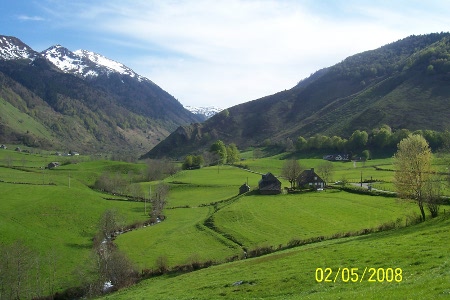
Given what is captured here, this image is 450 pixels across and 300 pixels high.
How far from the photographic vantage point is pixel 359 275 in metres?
25.9

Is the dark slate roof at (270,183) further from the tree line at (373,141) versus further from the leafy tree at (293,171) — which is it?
the tree line at (373,141)

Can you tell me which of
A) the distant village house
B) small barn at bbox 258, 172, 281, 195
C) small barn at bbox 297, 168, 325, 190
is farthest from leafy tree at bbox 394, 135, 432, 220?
the distant village house

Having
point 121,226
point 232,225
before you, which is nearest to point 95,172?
point 121,226

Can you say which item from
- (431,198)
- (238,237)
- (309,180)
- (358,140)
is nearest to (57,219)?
(238,237)

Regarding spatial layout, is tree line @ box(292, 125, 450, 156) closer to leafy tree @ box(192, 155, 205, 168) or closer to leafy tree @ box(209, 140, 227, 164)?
leafy tree @ box(209, 140, 227, 164)

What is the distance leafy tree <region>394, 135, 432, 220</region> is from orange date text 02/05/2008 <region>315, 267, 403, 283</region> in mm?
25982

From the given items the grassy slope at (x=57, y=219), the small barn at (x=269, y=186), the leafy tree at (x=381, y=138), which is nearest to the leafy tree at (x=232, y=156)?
the leafy tree at (x=381, y=138)

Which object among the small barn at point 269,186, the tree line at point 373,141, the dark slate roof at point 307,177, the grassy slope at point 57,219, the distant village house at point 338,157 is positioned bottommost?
the grassy slope at point 57,219

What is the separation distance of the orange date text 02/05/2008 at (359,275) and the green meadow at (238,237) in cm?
65

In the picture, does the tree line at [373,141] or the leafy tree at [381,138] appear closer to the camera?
the tree line at [373,141]

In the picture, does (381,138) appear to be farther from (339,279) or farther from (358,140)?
(339,279)

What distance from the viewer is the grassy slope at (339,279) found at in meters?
19.9

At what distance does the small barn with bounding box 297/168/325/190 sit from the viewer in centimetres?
10199

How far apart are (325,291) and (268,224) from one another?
142 ft
